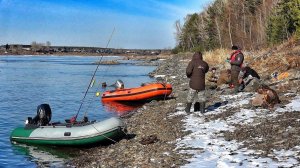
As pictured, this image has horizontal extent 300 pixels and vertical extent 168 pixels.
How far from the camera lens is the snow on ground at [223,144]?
303 inches

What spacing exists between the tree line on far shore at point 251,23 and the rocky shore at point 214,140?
18632 millimetres

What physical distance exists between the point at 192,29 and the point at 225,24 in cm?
3547

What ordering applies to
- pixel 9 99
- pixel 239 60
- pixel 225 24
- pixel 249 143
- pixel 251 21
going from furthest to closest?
pixel 225 24 < pixel 251 21 < pixel 9 99 < pixel 239 60 < pixel 249 143

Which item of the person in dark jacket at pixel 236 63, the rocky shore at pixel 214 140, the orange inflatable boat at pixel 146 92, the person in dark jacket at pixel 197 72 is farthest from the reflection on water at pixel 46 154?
the orange inflatable boat at pixel 146 92

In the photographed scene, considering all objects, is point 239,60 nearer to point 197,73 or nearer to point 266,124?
point 197,73

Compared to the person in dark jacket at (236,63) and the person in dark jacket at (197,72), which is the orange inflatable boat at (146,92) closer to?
the person in dark jacket at (236,63)

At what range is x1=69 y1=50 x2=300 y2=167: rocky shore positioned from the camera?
320 inches

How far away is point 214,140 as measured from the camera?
970 cm

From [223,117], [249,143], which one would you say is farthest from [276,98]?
[249,143]

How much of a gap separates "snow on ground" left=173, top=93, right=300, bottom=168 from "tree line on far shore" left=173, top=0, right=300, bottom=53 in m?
18.6

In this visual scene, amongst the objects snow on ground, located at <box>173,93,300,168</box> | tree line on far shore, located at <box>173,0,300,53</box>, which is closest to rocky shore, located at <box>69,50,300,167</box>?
snow on ground, located at <box>173,93,300,168</box>

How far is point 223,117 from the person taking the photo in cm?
1222

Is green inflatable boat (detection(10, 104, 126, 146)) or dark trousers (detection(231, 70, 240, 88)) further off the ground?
dark trousers (detection(231, 70, 240, 88))

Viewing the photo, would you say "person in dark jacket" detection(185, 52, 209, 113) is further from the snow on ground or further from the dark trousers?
the dark trousers
